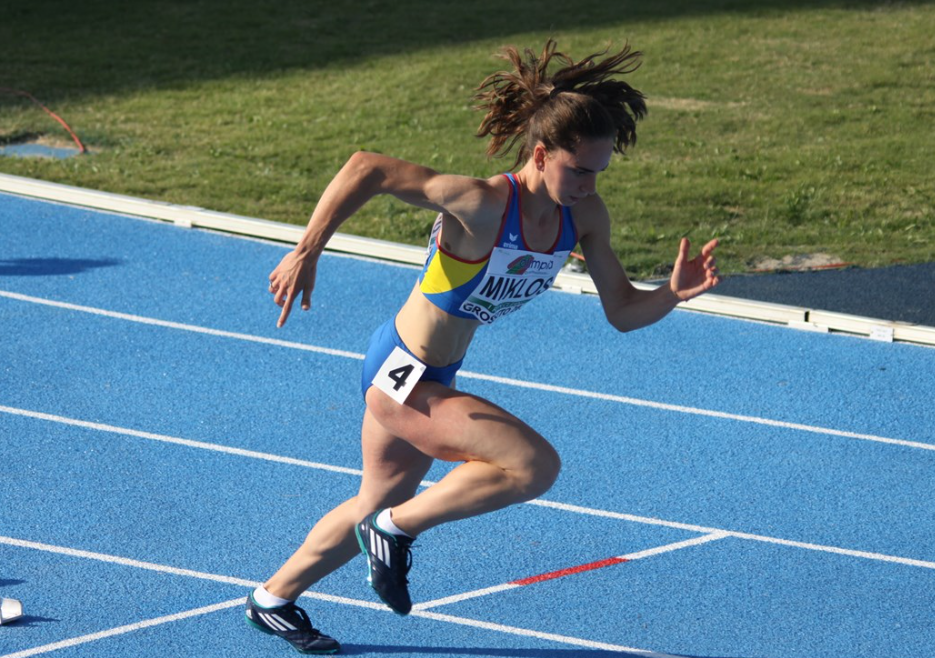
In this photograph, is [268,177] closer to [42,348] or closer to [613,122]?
[42,348]

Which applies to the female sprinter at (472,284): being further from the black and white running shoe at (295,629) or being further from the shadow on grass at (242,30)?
the shadow on grass at (242,30)

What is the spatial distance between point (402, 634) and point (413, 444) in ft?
3.42

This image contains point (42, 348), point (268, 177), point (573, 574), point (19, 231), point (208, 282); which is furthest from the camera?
point (268, 177)

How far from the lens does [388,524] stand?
4.35 meters

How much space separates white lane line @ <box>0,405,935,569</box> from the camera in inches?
231

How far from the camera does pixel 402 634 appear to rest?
5.02m

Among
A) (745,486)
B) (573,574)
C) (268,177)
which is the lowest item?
(573,574)

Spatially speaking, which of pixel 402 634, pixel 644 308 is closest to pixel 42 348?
pixel 402 634

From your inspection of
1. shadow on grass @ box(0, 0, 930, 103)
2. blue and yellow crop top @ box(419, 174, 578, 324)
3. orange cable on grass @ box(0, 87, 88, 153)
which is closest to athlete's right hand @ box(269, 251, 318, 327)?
blue and yellow crop top @ box(419, 174, 578, 324)

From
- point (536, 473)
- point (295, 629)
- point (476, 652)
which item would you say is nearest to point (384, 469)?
point (536, 473)

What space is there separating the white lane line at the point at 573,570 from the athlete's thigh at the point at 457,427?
1.16 meters

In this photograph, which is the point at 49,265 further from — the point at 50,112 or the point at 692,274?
the point at 692,274

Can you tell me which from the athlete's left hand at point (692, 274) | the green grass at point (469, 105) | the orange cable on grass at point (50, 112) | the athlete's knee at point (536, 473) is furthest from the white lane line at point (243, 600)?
the orange cable on grass at point (50, 112)

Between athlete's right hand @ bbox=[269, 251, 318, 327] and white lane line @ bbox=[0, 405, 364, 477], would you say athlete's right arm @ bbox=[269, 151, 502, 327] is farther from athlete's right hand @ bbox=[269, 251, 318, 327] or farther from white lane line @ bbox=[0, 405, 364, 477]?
white lane line @ bbox=[0, 405, 364, 477]
